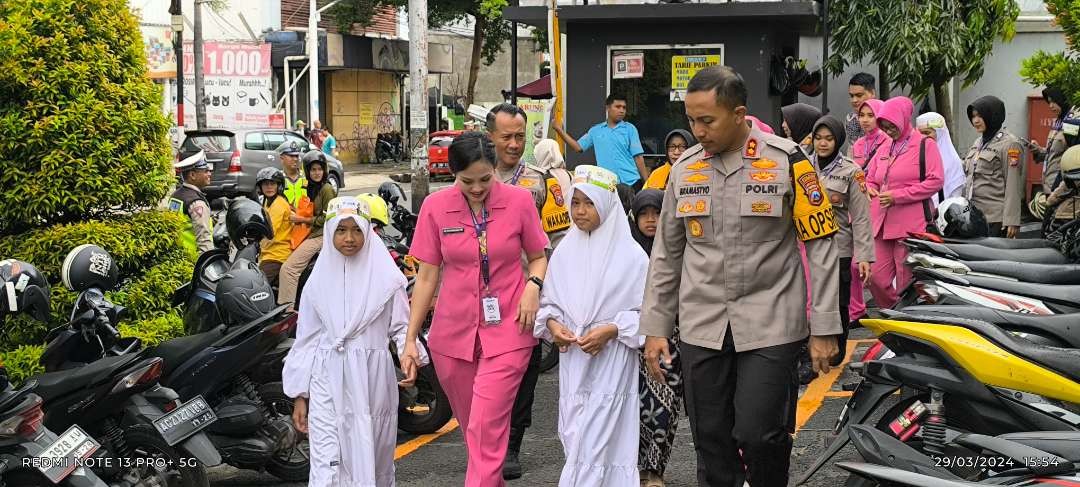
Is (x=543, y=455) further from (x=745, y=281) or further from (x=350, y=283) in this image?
(x=745, y=281)

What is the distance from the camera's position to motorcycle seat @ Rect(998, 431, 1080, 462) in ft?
12.4

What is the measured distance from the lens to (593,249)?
5727 mm

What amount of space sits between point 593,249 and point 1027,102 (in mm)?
15203

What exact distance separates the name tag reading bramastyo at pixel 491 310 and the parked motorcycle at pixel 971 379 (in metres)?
1.63

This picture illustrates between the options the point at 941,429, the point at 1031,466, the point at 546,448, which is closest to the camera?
the point at 1031,466

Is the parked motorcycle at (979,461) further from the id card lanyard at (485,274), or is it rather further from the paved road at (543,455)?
the paved road at (543,455)

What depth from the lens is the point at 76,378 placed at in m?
5.57

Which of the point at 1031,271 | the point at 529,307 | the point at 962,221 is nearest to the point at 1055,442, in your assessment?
the point at 1031,271

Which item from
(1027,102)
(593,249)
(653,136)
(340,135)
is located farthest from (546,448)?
(340,135)

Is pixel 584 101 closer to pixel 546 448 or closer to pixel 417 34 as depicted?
pixel 417 34

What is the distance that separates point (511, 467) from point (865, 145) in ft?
14.3

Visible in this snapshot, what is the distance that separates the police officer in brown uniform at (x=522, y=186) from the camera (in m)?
6.28

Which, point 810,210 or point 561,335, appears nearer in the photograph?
point 810,210

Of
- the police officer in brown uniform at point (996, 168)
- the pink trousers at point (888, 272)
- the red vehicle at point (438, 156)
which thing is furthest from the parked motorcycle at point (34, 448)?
the red vehicle at point (438, 156)
